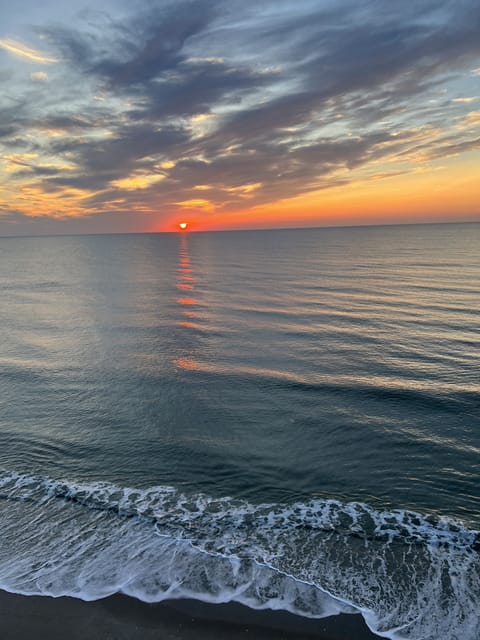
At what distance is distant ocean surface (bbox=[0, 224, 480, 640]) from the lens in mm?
10117

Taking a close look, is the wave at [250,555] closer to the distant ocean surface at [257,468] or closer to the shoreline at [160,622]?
the distant ocean surface at [257,468]

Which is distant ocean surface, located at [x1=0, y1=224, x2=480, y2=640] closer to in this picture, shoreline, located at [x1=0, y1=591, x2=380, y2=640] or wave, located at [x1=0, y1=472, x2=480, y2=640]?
wave, located at [x1=0, y1=472, x2=480, y2=640]

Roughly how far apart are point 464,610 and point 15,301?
58.9 meters

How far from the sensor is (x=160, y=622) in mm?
8953

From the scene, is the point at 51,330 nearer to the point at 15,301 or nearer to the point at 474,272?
the point at 15,301

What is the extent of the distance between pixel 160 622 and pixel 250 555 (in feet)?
9.71

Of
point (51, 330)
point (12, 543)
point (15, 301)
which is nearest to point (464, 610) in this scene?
point (12, 543)

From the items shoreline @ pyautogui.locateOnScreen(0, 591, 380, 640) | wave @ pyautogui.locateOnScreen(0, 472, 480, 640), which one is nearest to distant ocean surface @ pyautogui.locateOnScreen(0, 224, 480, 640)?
wave @ pyautogui.locateOnScreen(0, 472, 480, 640)

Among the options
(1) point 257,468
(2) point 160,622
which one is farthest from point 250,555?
(1) point 257,468

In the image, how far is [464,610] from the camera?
9109 millimetres

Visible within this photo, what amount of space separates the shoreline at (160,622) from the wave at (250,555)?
261 mm

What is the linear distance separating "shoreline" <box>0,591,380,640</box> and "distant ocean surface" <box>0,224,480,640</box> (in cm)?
31

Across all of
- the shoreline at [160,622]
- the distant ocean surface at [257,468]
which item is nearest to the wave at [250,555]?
the distant ocean surface at [257,468]

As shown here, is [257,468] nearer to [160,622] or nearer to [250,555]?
[250,555]
